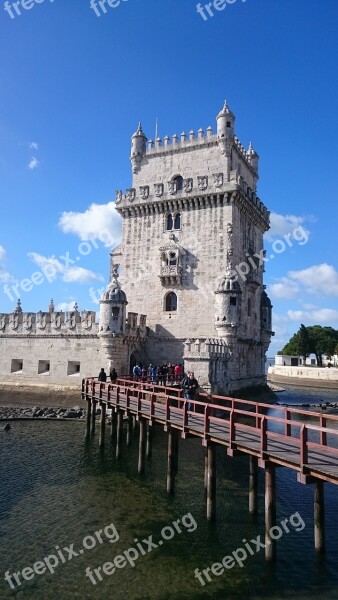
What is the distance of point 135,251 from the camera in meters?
35.5

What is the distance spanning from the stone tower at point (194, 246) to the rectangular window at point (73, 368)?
5.02 meters

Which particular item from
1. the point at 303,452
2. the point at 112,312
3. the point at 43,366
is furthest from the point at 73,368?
the point at 303,452

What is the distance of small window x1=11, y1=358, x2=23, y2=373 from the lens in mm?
34431

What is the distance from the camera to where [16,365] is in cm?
3466

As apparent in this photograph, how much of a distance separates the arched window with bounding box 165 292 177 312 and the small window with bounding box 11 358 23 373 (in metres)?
11.9

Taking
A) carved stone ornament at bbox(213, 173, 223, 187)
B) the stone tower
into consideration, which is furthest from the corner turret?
carved stone ornament at bbox(213, 173, 223, 187)

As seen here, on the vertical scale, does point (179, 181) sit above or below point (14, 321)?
above

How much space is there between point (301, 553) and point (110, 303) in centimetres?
2003

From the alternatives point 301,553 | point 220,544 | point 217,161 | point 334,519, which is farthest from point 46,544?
point 217,161

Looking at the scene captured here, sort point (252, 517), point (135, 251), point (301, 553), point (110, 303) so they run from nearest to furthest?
point (301, 553) < point (252, 517) < point (110, 303) < point (135, 251)

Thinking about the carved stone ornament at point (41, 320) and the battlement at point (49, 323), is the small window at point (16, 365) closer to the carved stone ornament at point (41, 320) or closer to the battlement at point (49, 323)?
the battlement at point (49, 323)

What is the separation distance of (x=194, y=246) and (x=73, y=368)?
12.4m

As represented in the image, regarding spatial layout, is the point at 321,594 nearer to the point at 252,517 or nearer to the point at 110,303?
the point at 252,517

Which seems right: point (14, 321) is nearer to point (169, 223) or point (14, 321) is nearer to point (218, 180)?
point (169, 223)
